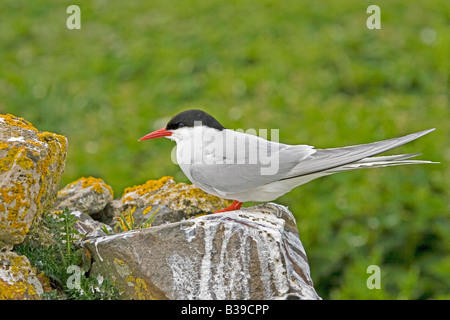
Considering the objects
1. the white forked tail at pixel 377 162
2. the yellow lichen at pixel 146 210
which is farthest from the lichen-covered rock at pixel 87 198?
the white forked tail at pixel 377 162

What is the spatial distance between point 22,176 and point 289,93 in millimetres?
6907

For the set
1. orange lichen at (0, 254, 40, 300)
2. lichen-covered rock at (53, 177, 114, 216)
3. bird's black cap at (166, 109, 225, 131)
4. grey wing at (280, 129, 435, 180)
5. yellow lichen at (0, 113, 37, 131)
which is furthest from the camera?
lichen-covered rock at (53, 177, 114, 216)

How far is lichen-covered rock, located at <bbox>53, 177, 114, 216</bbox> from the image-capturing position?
459 cm

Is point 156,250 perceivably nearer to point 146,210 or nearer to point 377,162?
point 146,210

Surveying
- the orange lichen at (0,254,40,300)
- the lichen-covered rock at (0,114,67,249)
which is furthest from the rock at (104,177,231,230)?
the orange lichen at (0,254,40,300)

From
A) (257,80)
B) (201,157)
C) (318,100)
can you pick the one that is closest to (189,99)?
(257,80)

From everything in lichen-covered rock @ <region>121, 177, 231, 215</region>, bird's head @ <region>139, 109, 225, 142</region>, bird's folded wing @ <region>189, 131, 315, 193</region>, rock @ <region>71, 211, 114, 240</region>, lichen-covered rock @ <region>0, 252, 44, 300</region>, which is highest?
bird's head @ <region>139, 109, 225, 142</region>

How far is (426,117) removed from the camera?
29.9ft

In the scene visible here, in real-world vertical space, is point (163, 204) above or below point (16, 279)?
above

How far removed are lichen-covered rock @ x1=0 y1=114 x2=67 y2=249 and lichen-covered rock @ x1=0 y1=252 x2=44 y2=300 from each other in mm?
104

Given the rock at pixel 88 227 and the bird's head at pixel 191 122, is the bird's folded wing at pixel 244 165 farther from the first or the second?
the rock at pixel 88 227

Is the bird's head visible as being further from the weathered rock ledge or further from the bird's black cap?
the weathered rock ledge

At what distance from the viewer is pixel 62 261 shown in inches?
150

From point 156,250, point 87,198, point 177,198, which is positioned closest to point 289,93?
point 177,198
